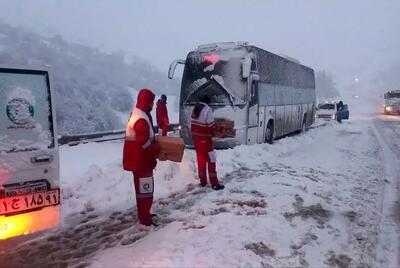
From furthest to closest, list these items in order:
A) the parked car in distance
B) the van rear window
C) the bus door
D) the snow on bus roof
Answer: the parked car in distance
the snow on bus roof
the bus door
the van rear window

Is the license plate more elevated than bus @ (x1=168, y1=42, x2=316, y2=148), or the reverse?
bus @ (x1=168, y1=42, x2=316, y2=148)

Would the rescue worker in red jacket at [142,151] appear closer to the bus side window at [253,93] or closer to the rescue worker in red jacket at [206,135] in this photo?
the rescue worker in red jacket at [206,135]

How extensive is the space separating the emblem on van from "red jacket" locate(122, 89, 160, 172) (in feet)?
5.03

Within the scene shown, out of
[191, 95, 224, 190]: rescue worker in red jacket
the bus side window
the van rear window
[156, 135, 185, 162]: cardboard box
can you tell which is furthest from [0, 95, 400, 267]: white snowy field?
the bus side window

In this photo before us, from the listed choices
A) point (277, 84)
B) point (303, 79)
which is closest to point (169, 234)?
point (277, 84)

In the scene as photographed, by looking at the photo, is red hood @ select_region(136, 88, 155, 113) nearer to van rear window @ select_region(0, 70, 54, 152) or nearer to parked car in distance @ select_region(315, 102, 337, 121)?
van rear window @ select_region(0, 70, 54, 152)

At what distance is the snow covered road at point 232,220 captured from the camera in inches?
214

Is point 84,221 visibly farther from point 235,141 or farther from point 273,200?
point 235,141

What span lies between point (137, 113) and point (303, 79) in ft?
64.7

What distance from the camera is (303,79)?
2486 centimetres

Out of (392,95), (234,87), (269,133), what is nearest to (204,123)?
(234,87)

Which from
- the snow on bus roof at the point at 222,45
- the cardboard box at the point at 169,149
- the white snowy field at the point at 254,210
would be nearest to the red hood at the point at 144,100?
the cardboard box at the point at 169,149

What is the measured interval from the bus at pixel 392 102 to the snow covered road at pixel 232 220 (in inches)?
1637

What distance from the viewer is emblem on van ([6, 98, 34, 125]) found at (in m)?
5.12
